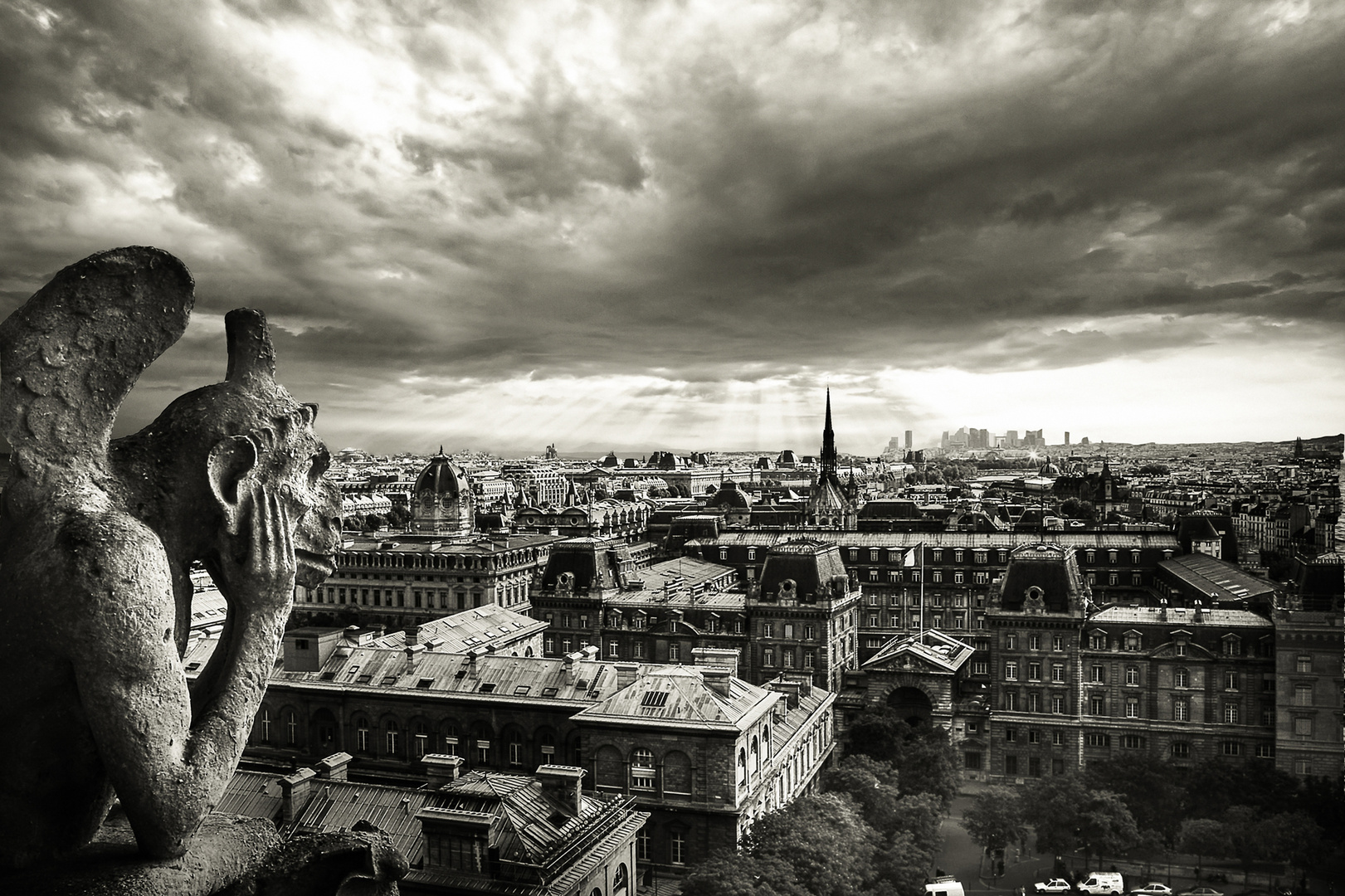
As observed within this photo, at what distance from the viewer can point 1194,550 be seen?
356 ft

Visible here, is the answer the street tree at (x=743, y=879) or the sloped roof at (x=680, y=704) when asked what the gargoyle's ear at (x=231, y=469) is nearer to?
the street tree at (x=743, y=879)

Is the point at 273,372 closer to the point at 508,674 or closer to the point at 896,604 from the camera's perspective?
the point at 508,674

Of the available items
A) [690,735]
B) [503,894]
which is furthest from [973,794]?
[503,894]

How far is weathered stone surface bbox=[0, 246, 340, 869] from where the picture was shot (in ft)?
21.2

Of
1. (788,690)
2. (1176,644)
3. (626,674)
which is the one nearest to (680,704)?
(626,674)

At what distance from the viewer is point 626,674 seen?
5641cm

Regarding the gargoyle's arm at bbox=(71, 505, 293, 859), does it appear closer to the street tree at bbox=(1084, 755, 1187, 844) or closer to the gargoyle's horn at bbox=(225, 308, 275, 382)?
the gargoyle's horn at bbox=(225, 308, 275, 382)

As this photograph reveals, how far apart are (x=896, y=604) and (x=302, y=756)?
222 ft

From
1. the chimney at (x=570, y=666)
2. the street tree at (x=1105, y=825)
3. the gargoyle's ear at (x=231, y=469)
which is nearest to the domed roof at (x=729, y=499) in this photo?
the chimney at (x=570, y=666)

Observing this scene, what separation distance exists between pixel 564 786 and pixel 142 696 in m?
32.4

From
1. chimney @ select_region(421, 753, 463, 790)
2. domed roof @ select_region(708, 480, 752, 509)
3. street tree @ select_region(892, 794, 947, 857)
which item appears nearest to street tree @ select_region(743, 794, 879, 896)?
street tree @ select_region(892, 794, 947, 857)

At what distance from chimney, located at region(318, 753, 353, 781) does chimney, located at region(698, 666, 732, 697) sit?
19365mm

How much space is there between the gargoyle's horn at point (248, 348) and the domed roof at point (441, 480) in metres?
134

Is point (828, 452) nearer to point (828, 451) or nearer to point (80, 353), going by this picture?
point (828, 451)
